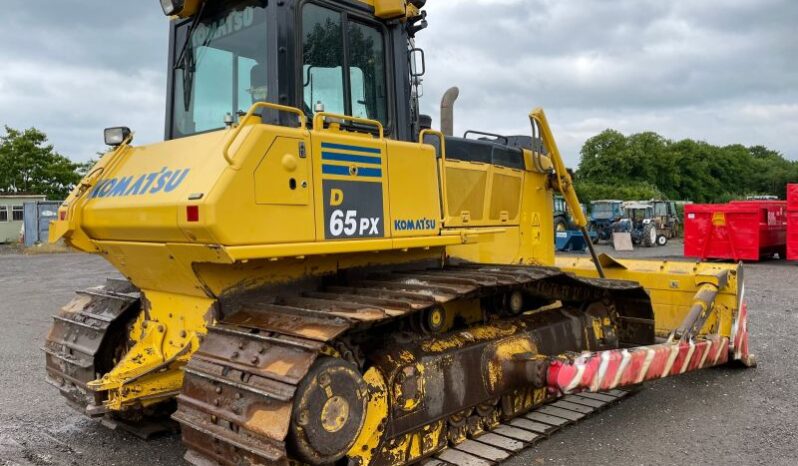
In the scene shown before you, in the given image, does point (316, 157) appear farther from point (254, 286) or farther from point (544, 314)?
point (544, 314)

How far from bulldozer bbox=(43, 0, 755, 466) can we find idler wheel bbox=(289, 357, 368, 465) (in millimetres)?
11

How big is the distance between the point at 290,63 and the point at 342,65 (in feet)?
1.38

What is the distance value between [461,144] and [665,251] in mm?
21423

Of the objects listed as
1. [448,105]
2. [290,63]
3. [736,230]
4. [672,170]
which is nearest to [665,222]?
[736,230]

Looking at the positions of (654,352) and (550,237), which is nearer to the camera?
(654,352)

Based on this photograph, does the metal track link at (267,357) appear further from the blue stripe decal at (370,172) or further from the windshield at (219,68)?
the windshield at (219,68)

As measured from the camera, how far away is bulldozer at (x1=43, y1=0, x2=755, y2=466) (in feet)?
10.9

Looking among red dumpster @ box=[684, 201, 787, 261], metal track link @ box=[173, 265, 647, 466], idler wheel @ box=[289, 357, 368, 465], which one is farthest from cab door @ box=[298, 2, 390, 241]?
red dumpster @ box=[684, 201, 787, 261]

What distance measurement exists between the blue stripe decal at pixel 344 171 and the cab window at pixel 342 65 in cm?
41

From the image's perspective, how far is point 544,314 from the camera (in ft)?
17.4

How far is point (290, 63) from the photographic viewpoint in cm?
390

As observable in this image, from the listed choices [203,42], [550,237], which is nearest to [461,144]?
[550,237]

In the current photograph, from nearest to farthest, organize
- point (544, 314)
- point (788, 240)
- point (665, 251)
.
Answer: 1. point (544, 314)
2. point (788, 240)
3. point (665, 251)

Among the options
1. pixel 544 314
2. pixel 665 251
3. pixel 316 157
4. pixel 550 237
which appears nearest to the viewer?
pixel 316 157
